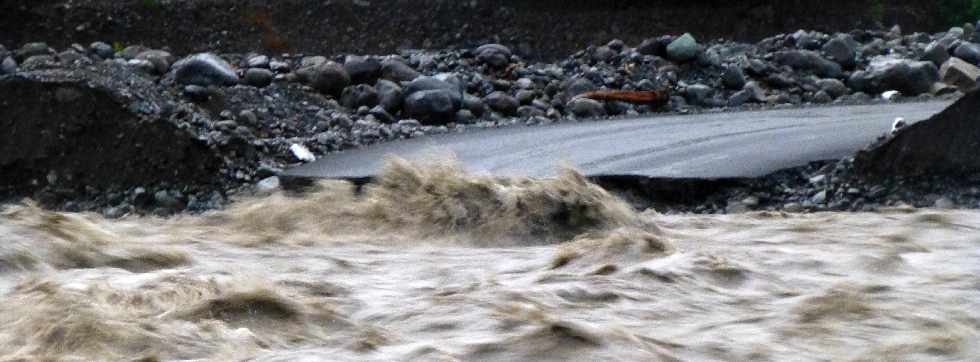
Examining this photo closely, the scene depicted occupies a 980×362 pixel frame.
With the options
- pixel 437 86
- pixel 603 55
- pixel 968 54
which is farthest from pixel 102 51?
pixel 968 54

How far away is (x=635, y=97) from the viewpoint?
39.5ft

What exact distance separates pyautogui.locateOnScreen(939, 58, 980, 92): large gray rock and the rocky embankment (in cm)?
2

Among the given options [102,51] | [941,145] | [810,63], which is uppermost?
[102,51]

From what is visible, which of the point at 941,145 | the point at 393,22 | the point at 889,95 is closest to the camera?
the point at 941,145

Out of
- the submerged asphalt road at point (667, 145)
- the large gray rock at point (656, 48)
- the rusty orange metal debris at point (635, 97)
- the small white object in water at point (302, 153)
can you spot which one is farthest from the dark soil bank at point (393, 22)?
the small white object in water at point (302, 153)

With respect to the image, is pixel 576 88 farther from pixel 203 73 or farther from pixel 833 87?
pixel 203 73

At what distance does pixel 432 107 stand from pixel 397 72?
1398 mm

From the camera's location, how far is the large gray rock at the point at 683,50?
13.0 metres

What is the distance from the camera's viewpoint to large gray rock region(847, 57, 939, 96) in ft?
40.0

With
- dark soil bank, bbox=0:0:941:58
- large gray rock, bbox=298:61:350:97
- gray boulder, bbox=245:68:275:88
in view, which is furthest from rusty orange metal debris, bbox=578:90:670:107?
dark soil bank, bbox=0:0:941:58

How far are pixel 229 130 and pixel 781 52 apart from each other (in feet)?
18.7

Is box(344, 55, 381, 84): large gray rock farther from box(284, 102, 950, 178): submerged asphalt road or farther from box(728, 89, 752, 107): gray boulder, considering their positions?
box(728, 89, 752, 107): gray boulder

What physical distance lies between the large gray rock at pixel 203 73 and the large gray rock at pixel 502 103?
2211 mm

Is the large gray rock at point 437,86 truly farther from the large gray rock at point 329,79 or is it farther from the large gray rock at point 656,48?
the large gray rock at point 656,48
